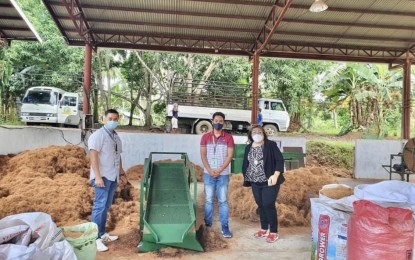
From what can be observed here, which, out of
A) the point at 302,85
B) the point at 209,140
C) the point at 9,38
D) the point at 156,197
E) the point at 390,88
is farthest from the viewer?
the point at 302,85

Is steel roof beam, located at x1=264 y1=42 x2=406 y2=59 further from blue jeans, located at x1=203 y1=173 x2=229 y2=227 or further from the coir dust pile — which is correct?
blue jeans, located at x1=203 y1=173 x2=229 y2=227

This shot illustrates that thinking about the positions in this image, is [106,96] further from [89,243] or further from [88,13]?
[89,243]

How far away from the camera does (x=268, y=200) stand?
4.62 meters

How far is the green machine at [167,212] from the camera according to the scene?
4.36 m

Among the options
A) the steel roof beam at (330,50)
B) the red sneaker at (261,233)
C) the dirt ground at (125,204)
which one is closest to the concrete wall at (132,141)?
the dirt ground at (125,204)

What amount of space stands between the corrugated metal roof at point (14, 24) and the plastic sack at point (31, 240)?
983cm

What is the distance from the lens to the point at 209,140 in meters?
4.91

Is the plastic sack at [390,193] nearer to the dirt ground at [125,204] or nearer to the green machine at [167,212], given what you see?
the dirt ground at [125,204]

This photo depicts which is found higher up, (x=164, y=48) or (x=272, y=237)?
(x=164, y=48)

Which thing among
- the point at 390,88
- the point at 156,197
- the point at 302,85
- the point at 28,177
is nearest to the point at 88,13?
the point at 28,177

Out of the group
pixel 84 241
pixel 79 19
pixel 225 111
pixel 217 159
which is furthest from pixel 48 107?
pixel 84 241

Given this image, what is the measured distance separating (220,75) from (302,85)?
459 cm

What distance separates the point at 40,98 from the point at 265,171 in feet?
48.8

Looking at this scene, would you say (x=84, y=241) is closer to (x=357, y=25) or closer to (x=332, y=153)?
(x=357, y=25)
